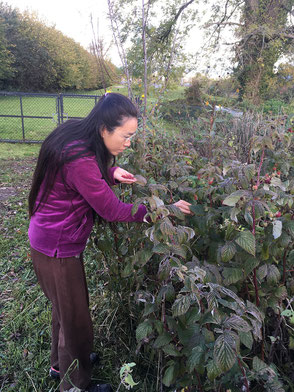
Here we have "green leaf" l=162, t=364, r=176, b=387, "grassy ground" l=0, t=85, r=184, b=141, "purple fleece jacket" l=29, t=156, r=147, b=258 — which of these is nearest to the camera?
"green leaf" l=162, t=364, r=176, b=387

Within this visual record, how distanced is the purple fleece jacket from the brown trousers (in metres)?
0.07

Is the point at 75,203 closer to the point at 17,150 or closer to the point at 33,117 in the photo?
the point at 17,150

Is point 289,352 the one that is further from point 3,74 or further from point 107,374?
point 3,74

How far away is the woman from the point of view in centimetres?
152

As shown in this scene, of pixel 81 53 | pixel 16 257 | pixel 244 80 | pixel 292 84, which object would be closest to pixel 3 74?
pixel 81 53

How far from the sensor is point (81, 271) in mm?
1796

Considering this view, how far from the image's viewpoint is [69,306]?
5.72 ft

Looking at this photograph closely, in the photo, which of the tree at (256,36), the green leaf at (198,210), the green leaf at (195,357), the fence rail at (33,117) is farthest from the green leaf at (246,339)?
the tree at (256,36)

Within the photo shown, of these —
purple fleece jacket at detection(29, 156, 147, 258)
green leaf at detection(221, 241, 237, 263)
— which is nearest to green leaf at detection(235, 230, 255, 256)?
green leaf at detection(221, 241, 237, 263)

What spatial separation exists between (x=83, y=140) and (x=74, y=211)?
367 millimetres

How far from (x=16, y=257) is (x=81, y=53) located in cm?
2410

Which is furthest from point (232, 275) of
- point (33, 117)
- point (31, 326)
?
point (33, 117)

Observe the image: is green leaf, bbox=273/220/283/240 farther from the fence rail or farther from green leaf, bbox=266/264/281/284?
the fence rail

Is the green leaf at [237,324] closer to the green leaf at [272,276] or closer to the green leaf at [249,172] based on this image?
the green leaf at [272,276]
